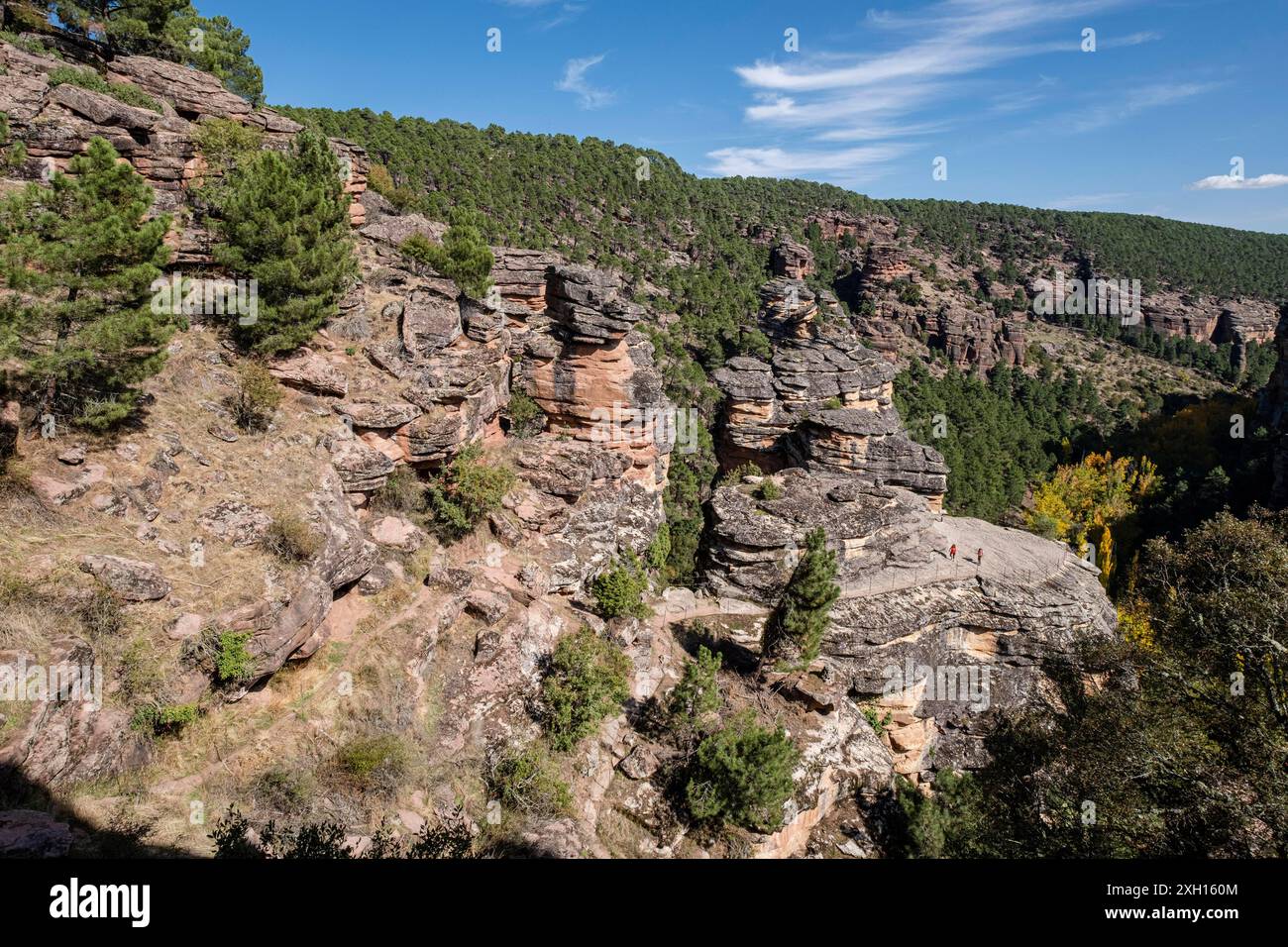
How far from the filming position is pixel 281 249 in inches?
697

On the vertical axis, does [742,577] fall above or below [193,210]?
below

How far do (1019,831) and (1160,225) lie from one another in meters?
182

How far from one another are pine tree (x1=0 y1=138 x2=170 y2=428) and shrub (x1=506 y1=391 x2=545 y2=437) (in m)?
14.1

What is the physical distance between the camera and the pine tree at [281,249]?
56.1ft

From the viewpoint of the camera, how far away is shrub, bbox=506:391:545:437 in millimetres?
26797

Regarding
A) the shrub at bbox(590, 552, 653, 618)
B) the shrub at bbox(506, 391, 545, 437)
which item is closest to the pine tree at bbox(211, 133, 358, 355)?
the shrub at bbox(506, 391, 545, 437)

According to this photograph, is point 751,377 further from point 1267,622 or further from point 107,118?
point 107,118

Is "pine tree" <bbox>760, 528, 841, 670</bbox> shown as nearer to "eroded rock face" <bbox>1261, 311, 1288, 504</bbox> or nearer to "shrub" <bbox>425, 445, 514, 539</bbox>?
"shrub" <bbox>425, 445, 514, 539</bbox>

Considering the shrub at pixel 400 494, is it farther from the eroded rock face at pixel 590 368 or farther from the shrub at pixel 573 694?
the eroded rock face at pixel 590 368

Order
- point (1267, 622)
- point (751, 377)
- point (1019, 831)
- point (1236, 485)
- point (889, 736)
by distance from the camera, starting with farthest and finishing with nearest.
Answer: point (1236, 485), point (751, 377), point (889, 736), point (1019, 831), point (1267, 622)

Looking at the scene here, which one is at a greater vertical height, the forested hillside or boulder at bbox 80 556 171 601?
the forested hillside

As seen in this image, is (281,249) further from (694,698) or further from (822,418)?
(822,418)
